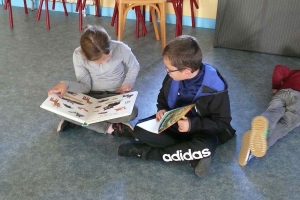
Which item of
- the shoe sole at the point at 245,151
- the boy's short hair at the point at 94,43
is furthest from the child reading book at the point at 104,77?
the shoe sole at the point at 245,151

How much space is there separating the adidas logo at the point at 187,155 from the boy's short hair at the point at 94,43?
0.53 meters

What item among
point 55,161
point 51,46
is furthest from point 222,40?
point 55,161

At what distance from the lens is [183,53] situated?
1519mm

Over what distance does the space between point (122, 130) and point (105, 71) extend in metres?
0.31

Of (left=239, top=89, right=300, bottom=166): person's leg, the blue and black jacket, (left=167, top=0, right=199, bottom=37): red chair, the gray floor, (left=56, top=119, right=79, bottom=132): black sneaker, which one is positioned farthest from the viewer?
(left=167, top=0, right=199, bottom=37): red chair

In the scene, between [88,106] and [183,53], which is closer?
[183,53]

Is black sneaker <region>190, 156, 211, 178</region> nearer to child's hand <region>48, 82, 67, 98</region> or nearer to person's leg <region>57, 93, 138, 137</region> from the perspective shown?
person's leg <region>57, 93, 138, 137</region>

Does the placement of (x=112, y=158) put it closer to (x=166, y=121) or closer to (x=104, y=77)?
(x=166, y=121)

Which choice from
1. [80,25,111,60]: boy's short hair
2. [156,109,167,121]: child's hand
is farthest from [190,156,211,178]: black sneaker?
[80,25,111,60]: boy's short hair

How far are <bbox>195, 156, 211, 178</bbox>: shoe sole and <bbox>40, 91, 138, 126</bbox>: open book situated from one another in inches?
14.3

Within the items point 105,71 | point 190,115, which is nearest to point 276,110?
point 190,115

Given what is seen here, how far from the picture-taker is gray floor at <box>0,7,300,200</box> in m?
1.49

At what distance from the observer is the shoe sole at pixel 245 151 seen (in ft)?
5.18

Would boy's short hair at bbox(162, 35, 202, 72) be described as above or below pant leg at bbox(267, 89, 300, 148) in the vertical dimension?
above
